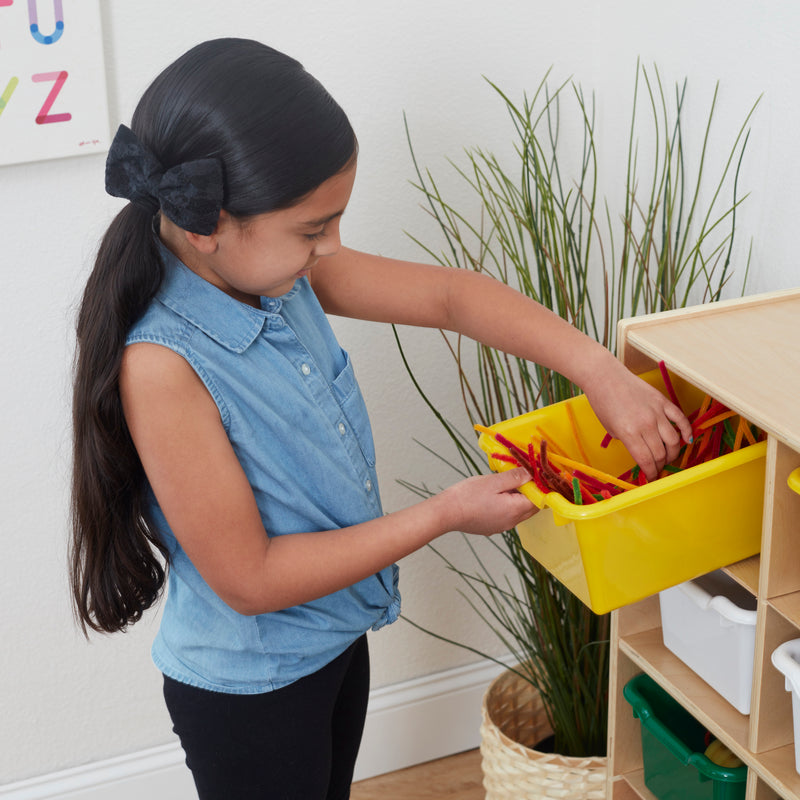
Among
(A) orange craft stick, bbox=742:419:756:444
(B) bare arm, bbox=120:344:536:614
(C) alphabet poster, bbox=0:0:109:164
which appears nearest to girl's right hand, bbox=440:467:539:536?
(B) bare arm, bbox=120:344:536:614

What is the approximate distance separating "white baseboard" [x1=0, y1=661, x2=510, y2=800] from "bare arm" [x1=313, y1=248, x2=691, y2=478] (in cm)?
103

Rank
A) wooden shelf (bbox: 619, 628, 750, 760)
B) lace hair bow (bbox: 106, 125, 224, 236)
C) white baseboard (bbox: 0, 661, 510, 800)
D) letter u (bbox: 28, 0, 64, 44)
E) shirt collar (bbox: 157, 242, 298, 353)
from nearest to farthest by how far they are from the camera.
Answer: lace hair bow (bbox: 106, 125, 224, 236) < shirt collar (bbox: 157, 242, 298, 353) < wooden shelf (bbox: 619, 628, 750, 760) < letter u (bbox: 28, 0, 64, 44) < white baseboard (bbox: 0, 661, 510, 800)

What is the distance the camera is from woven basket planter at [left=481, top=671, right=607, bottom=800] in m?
1.67

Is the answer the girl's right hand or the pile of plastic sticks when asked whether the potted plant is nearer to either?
the pile of plastic sticks

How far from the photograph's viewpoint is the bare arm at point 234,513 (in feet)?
3.34

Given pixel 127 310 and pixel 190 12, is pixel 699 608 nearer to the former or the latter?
pixel 127 310

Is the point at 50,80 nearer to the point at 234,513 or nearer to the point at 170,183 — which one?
the point at 170,183

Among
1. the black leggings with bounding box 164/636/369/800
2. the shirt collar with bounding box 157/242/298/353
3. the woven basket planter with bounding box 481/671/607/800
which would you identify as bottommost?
the woven basket planter with bounding box 481/671/607/800

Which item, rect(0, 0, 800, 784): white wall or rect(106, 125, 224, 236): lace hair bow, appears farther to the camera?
rect(0, 0, 800, 784): white wall

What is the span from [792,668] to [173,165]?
77cm

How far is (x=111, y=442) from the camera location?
1.07 meters

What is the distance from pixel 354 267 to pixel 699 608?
22.4 inches

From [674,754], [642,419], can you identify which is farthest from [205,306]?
[674,754]

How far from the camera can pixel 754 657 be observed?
3.73 feet
